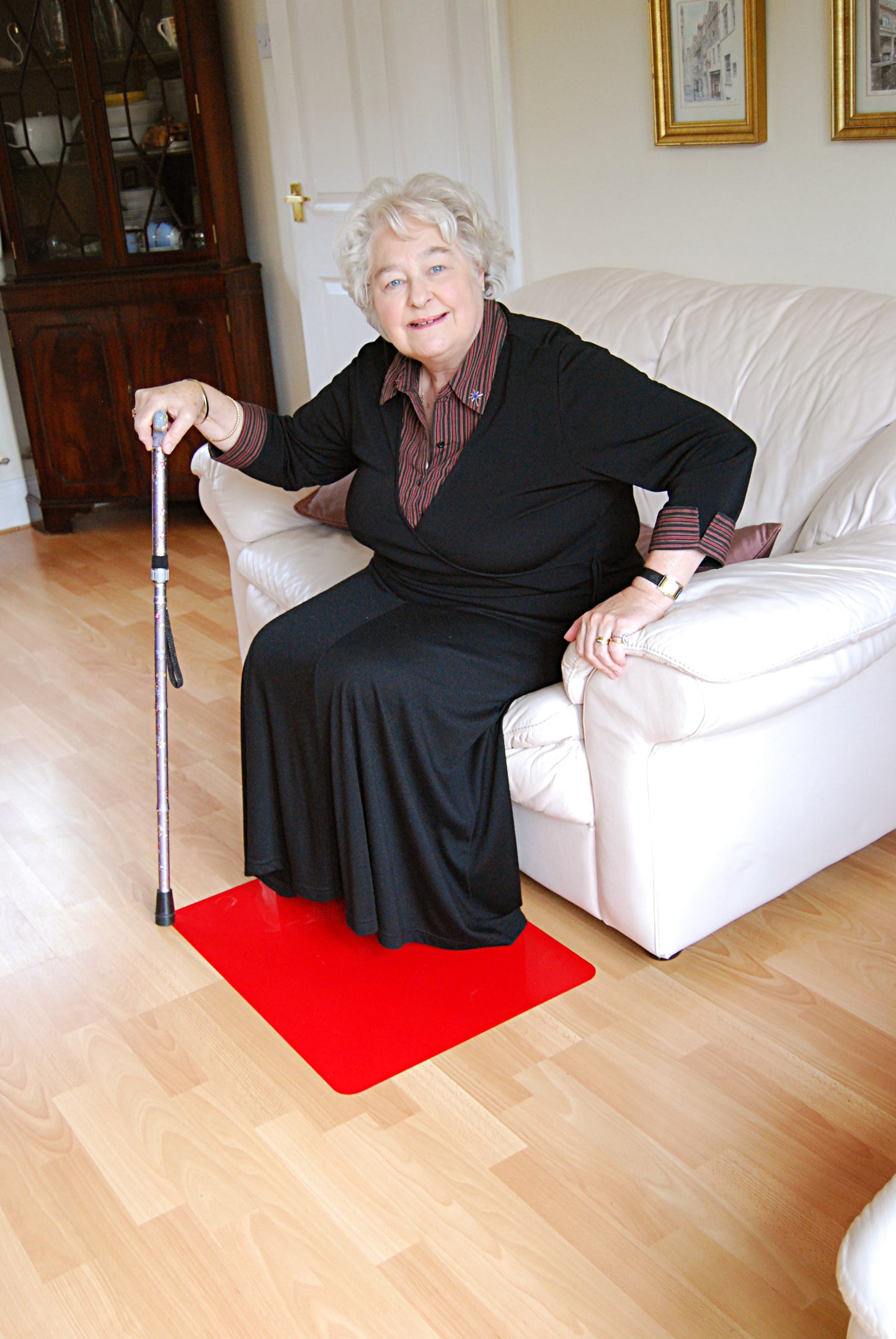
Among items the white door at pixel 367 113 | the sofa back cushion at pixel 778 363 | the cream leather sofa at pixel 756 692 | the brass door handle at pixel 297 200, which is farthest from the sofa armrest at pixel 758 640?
the brass door handle at pixel 297 200

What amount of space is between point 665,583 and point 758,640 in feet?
0.64

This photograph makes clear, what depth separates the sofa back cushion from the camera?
84.7 inches

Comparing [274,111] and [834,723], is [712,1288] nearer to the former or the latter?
[834,723]

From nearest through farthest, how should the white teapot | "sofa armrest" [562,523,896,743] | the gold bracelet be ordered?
"sofa armrest" [562,523,896,743] → the gold bracelet → the white teapot

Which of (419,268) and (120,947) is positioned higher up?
(419,268)

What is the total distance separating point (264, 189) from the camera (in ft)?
14.0

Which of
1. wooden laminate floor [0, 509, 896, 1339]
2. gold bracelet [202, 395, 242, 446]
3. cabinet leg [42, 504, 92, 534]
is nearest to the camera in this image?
wooden laminate floor [0, 509, 896, 1339]

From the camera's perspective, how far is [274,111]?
158 inches

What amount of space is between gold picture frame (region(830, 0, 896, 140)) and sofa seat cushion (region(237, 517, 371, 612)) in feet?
4.14

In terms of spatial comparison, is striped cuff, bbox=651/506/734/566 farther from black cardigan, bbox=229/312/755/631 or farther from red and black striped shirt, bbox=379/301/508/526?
red and black striped shirt, bbox=379/301/508/526

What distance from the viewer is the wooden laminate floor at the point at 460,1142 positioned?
1.42 metres

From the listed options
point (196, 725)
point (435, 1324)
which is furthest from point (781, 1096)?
point (196, 725)

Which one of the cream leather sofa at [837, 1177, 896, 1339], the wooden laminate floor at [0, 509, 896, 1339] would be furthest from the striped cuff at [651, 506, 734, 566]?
the cream leather sofa at [837, 1177, 896, 1339]

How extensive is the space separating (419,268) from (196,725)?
1.30m
